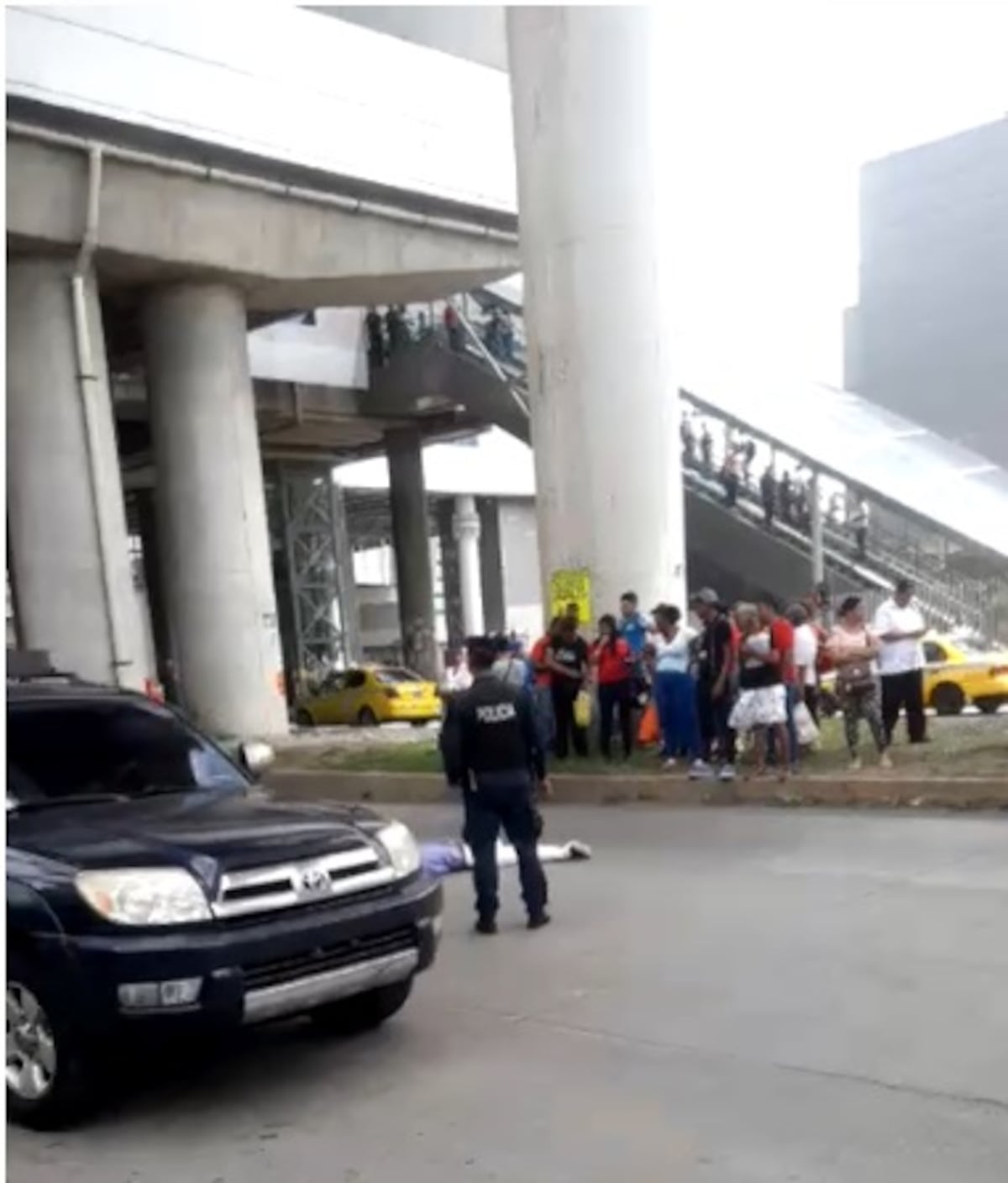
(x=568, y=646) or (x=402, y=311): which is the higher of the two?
(x=402, y=311)

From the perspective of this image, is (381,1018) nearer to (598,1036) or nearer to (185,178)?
(598,1036)

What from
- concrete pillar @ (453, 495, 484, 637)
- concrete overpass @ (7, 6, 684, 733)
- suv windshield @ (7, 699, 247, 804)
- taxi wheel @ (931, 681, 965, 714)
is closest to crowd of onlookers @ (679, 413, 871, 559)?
concrete overpass @ (7, 6, 684, 733)

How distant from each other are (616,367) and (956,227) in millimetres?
35837

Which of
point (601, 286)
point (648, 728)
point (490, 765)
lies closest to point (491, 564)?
point (601, 286)

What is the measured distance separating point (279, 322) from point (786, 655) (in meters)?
21.6

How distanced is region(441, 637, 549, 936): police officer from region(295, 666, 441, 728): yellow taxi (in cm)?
2114

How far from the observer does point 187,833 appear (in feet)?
17.3

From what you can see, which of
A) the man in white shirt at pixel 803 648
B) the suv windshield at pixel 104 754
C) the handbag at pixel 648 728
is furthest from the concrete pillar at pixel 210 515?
the suv windshield at pixel 104 754

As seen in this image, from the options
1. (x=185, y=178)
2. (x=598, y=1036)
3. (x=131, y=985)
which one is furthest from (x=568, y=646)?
(x=185, y=178)

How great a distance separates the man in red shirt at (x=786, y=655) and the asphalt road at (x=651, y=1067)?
3.55 m

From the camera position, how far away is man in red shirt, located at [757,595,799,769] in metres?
11.8

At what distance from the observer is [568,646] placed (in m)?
13.9

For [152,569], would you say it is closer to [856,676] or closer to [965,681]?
[965,681]

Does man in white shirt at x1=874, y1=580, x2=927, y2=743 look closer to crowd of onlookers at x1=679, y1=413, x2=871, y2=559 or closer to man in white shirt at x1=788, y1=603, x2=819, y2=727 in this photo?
man in white shirt at x1=788, y1=603, x2=819, y2=727
